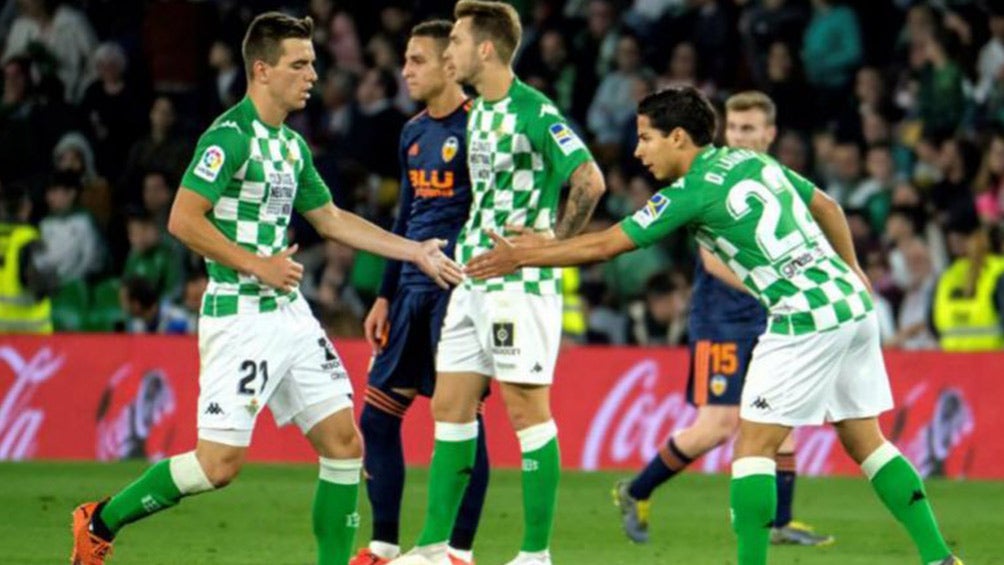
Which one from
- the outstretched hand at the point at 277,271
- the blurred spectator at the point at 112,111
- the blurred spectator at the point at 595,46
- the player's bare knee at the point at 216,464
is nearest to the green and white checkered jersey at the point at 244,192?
the outstretched hand at the point at 277,271

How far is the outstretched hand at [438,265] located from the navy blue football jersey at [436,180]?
0.91 metres

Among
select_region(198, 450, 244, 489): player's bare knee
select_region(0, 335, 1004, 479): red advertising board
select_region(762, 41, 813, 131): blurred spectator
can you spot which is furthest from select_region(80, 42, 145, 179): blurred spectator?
select_region(198, 450, 244, 489): player's bare knee

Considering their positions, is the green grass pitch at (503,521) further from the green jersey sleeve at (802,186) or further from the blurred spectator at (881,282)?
the blurred spectator at (881,282)

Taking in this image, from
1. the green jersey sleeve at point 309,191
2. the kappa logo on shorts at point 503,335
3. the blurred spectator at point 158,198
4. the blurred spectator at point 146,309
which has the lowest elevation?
the blurred spectator at point 146,309

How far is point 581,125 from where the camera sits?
20.0 m

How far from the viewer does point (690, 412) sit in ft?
51.6

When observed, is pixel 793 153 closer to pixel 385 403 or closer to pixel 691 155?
pixel 385 403

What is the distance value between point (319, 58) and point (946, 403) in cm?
775

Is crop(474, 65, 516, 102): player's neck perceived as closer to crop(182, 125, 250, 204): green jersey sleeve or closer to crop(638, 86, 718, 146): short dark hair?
crop(638, 86, 718, 146): short dark hair

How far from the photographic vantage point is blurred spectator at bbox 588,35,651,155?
19516mm

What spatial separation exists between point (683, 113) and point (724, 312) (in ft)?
9.88

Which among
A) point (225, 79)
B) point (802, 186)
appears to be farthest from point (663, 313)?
point (802, 186)

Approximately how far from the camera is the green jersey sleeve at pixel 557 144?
Answer: 9.72 meters

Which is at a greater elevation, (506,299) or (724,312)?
(506,299)
